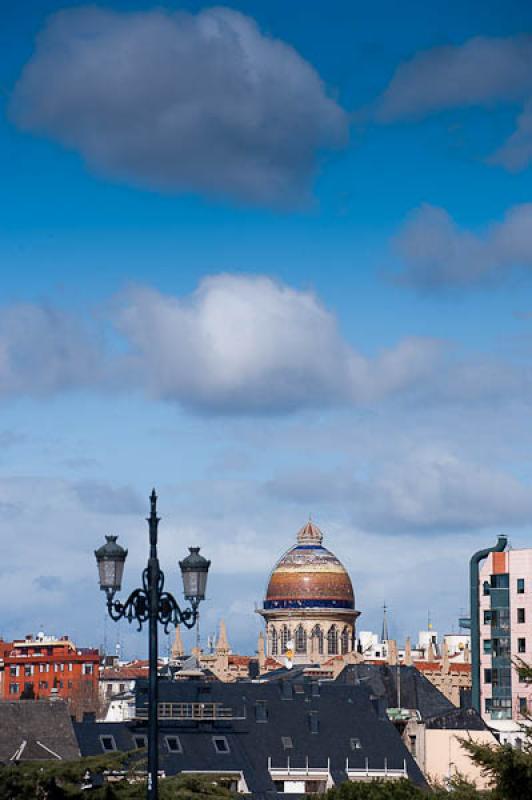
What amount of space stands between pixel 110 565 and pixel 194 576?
1402 mm

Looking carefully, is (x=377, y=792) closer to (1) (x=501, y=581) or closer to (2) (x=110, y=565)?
(2) (x=110, y=565)

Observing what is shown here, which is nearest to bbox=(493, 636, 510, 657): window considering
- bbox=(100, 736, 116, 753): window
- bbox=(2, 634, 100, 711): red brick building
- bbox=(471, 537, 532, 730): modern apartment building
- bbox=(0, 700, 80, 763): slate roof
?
bbox=(471, 537, 532, 730): modern apartment building

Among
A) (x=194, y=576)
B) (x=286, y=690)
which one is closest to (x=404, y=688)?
(x=286, y=690)

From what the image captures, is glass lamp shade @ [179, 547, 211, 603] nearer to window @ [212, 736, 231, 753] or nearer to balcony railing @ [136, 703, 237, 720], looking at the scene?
window @ [212, 736, 231, 753]

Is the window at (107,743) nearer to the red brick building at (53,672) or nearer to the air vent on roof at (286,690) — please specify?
the air vent on roof at (286,690)

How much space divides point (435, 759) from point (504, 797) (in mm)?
71658

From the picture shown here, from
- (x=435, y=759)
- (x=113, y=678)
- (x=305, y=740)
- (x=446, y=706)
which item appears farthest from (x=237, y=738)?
(x=113, y=678)

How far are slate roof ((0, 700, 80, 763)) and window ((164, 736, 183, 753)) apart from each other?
10.9m

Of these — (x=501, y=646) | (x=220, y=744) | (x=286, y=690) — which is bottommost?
(x=220, y=744)

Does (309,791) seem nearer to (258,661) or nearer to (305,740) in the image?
(305,740)

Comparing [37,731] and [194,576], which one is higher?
[194,576]

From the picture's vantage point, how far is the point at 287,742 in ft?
324

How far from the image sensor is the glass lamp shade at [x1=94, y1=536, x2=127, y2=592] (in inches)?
1184

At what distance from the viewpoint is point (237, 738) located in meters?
97.2
